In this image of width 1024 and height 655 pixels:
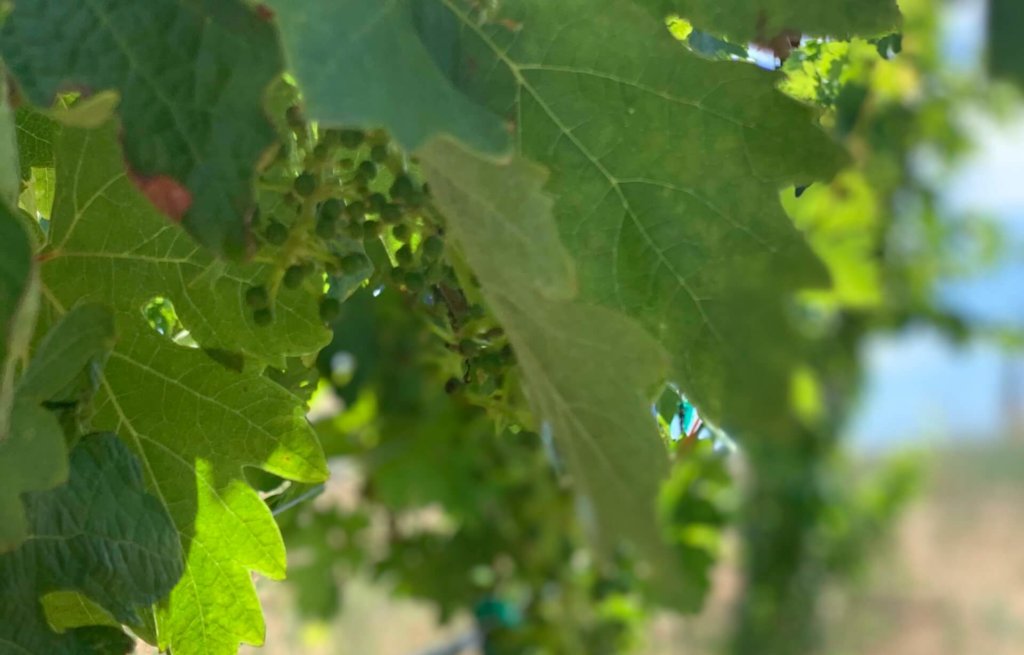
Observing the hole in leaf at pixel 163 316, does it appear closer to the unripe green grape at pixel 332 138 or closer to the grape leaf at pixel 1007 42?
the unripe green grape at pixel 332 138

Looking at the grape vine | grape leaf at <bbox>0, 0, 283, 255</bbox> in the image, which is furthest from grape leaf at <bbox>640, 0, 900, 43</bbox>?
grape leaf at <bbox>0, 0, 283, 255</bbox>

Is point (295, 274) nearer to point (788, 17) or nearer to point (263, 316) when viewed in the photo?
point (263, 316)

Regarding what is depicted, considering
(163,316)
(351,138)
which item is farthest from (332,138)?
(163,316)

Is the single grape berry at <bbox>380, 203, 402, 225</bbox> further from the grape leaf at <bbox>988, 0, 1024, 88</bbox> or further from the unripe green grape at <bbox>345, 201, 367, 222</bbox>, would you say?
the grape leaf at <bbox>988, 0, 1024, 88</bbox>

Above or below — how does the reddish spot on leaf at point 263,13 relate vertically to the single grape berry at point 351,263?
above

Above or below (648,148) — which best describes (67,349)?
below

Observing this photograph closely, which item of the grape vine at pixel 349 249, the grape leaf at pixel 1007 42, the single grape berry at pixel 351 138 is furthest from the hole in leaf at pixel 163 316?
the grape leaf at pixel 1007 42
